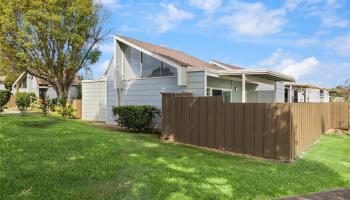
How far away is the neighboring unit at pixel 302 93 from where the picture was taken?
28.6m

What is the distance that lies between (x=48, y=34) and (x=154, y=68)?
12.0 m

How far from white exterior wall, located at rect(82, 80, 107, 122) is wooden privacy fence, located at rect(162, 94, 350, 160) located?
9.13m

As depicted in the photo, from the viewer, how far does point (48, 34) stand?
2570 cm

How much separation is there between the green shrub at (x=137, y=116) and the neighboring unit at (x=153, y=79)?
0.88 meters

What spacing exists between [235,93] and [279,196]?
14.0 m

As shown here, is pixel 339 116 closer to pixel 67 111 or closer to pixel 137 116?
pixel 137 116

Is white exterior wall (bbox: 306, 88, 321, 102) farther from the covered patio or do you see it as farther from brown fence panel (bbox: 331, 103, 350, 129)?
brown fence panel (bbox: 331, 103, 350, 129)

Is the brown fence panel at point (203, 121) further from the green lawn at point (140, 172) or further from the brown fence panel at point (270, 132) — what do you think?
the brown fence panel at point (270, 132)

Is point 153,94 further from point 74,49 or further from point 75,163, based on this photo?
point 74,49

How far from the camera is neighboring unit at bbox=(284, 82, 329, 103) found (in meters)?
28.6

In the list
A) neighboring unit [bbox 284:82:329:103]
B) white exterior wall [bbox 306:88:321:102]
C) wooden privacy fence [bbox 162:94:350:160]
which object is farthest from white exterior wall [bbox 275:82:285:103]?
wooden privacy fence [bbox 162:94:350:160]

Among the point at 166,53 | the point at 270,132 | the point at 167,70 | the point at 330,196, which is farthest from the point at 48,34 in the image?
the point at 330,196

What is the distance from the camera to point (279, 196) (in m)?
7.04

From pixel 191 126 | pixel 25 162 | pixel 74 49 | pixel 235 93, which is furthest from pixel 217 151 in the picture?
pixel 74 49
